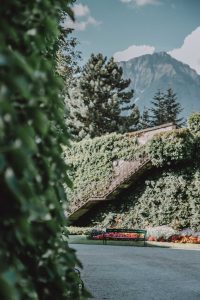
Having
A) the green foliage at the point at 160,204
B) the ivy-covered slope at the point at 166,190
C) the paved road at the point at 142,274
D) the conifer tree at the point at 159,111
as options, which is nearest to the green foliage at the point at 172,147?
the ivy-covered slope at the point at 166,190

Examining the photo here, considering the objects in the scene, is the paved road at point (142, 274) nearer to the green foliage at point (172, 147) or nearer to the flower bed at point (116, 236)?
the flower bed at point (116, 236)

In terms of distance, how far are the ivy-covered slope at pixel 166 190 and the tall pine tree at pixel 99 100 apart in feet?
63.9

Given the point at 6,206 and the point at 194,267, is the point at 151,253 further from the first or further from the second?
the point at 6,206

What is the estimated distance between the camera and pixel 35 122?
1.94 m

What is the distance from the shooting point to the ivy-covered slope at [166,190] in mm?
23406

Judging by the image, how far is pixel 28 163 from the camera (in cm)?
169

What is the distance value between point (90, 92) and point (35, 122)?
45.3m

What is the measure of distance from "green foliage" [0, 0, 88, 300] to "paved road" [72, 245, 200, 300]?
6214 millimetres

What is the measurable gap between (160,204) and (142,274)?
13.5 m

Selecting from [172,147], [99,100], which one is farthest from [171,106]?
[172,147]

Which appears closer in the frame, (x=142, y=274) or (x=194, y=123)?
(x=142, y=274)

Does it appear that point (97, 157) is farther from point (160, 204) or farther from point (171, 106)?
point (171, 106)

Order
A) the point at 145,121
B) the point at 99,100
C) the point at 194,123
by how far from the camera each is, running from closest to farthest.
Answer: the point at 194,123
the point at 99,100
the point at 145,121

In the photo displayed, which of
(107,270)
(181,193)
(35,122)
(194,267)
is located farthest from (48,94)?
(181,193)
